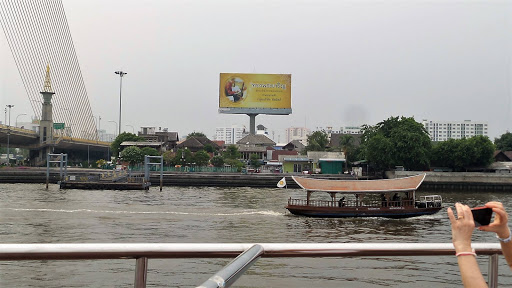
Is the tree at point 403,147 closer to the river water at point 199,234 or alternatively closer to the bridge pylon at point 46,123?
the river water at point 199,234

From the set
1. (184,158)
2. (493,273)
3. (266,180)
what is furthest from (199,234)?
(184,158)

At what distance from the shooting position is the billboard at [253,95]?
56.3m

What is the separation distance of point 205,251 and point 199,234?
47.2ft

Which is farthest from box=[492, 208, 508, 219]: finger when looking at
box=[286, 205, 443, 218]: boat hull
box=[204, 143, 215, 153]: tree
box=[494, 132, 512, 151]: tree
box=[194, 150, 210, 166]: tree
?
box=[494, 132, 512, 151]: tree

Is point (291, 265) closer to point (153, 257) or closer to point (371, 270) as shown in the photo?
point (371, 270)

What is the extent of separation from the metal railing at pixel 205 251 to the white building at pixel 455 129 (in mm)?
150018

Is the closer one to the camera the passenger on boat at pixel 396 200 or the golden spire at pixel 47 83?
the passenger on boat at pixel 396 200

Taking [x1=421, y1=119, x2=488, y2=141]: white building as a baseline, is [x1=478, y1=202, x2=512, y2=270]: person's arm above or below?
A: below

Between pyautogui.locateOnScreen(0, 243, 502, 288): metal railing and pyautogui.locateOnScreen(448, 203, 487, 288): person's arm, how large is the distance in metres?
0.32

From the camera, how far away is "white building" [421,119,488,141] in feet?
474

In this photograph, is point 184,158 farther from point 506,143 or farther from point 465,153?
point 506,143

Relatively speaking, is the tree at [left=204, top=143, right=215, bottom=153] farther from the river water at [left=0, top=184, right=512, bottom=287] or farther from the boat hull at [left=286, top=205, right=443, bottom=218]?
the boat hull at [left=286, top=205, right=443, bottom=218]

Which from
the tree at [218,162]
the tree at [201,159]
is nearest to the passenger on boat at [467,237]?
the tree at [201,159]

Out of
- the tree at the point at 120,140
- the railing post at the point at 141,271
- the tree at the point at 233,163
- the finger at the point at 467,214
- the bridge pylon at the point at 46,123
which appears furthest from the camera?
the tree at the point at 120,140
